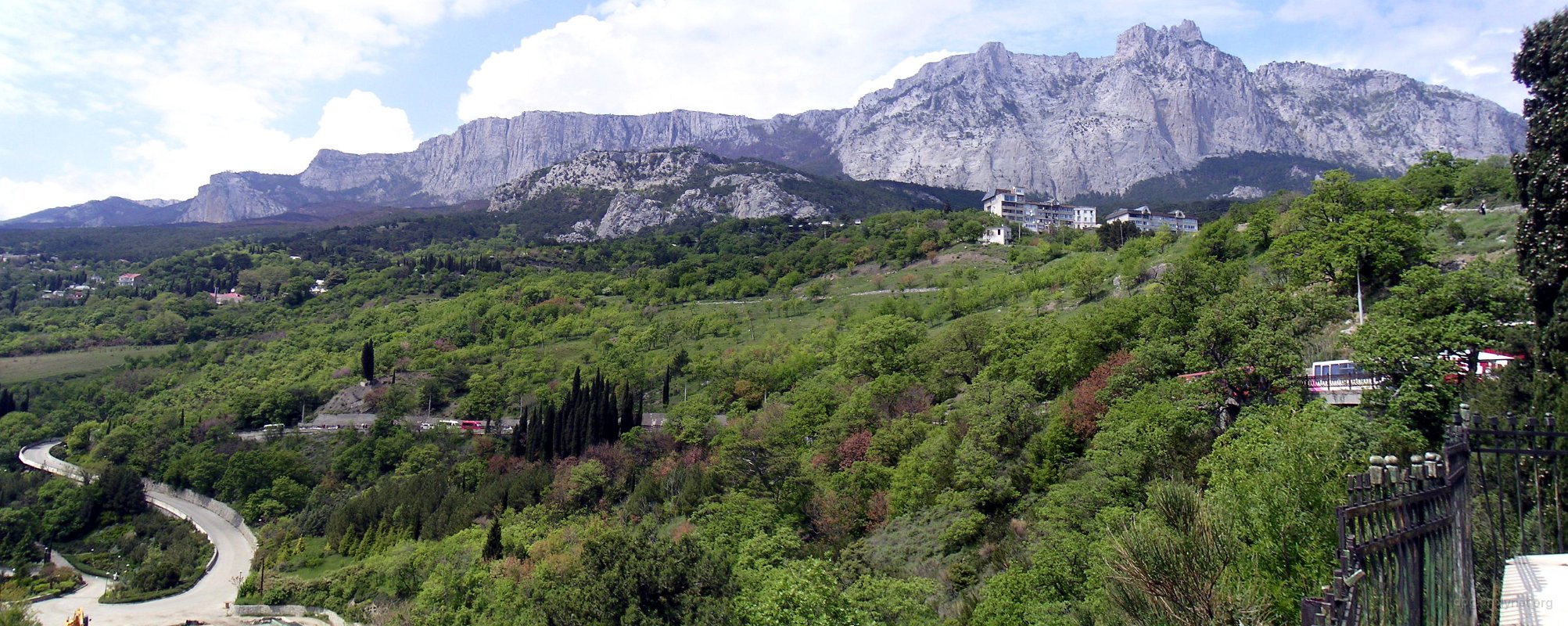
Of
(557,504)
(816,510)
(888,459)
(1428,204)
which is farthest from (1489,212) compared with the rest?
(557,504)

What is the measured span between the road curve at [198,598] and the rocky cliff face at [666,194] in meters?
109

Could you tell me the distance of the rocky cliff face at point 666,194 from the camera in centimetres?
17362

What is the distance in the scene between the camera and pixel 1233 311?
25.2m

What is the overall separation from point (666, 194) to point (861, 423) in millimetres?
151149

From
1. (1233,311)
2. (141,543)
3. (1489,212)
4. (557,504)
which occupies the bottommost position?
(141,543)

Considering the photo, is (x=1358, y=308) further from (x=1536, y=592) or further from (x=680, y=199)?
(x=680, y=199)

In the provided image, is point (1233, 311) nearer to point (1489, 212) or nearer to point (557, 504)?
point (1489, 212)

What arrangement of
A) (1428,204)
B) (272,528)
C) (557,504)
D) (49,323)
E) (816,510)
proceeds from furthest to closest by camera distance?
(49,323)
(272,528)
(557,504)
(1428,204)
(816,510)

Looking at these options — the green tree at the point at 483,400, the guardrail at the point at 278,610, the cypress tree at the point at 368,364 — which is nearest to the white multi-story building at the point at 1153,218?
the green tree at the point at 483,400

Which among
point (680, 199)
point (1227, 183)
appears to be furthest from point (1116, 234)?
point (1227, 183)

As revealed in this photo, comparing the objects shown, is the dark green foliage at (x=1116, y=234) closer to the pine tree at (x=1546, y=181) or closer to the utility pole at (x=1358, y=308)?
the utility pole at (x=1358, y=308)

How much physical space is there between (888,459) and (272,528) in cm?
4482

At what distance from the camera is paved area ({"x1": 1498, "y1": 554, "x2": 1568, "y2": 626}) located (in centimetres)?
780

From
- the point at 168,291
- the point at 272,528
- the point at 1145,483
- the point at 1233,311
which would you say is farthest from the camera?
the point at 168,291
